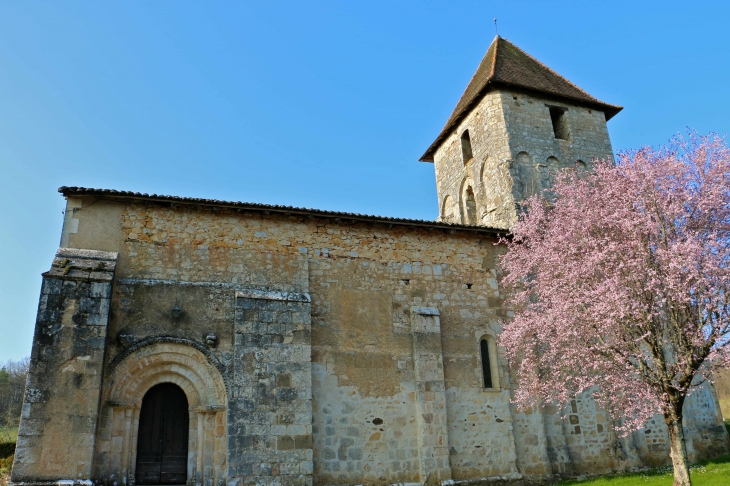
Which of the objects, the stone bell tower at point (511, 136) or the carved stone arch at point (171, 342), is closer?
the carved stone arch at point (171, 342)

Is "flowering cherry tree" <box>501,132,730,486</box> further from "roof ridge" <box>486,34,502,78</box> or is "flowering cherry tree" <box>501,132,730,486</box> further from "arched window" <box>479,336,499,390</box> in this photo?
"roof ridge" <box>486,34,502,78</box>

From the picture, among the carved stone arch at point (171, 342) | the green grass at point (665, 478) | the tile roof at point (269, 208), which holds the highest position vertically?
the tile roof at point (269, 208)

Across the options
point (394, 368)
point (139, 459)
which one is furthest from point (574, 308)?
point (139, 459)

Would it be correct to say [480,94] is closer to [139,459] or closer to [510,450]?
[510,450]

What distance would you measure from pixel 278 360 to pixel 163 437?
2406 mm

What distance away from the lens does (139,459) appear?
→ 984cm

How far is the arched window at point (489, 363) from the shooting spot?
40.6 feet

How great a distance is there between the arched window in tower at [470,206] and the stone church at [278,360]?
426 centimetres

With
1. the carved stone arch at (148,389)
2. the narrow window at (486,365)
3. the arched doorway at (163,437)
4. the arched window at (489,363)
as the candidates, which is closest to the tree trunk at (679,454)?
the arched window at (489,363)

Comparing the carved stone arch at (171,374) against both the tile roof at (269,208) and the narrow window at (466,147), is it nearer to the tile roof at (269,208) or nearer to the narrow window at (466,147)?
the tile roof at (269,208)

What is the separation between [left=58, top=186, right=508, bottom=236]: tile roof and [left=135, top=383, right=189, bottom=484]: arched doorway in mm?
3507

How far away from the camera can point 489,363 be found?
495 inches

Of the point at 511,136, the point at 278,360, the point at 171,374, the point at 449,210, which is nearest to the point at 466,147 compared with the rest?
the point at 449,210

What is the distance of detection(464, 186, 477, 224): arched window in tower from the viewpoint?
17602 millimetres
